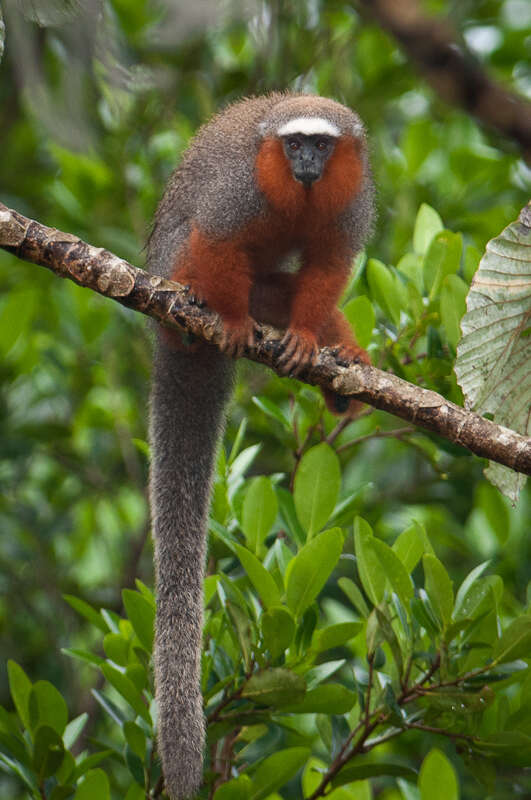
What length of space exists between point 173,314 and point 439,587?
0.96 metres

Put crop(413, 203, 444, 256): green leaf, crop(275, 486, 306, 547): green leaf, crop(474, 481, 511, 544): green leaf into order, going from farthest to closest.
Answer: crop(474, 481, 511, 544): green leaf < crop(413, 203, 444, 256): green leaf < crop(275, 486, 306, 547): green leaf

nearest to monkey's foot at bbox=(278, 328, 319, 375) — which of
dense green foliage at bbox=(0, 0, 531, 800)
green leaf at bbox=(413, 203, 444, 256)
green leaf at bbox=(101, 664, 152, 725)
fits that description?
dense green foliage at bbox=(0, 0, 531, 800)

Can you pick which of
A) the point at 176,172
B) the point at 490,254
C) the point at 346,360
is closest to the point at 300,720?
the point at 346,360

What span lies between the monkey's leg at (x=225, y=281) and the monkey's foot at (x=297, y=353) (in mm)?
111

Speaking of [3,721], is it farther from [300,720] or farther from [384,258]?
[384,258]

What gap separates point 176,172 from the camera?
9.89 ft

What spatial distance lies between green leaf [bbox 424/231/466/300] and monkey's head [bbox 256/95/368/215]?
310 millimetres

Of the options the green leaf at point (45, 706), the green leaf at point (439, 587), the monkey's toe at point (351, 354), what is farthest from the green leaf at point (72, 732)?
the monkey's toe at point (351, 354)

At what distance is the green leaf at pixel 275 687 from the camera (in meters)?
1.93

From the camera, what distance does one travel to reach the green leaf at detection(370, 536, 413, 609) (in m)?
2.02

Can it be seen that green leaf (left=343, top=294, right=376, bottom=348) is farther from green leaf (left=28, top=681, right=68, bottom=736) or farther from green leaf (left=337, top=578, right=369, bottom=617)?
green leaf (left=28, top=681, right=68, bottom=736)

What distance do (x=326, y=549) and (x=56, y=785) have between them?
83cm

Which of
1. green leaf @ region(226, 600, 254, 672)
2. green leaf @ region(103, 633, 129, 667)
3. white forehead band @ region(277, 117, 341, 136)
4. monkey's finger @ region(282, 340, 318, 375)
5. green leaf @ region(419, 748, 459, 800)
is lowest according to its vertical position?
green leaf @ region(103, 633, 129, 667)

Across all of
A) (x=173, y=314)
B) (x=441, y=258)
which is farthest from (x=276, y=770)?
(x=441, y=258)
